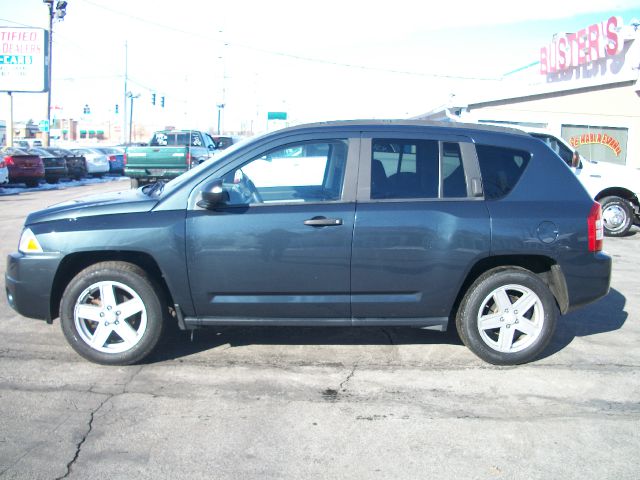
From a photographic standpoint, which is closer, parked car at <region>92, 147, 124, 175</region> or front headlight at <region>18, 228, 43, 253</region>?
front headlight at <region>18, 228, 43, 253</region>

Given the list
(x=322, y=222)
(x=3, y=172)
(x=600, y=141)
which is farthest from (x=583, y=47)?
(x=3, y=172)

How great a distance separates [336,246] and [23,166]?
20844 millimetres

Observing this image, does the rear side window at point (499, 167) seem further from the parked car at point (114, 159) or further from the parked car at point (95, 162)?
the parked car at point (114, 159)

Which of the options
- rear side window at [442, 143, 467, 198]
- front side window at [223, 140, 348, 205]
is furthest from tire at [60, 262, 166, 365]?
rear side window at [442, 143, 467, 198]

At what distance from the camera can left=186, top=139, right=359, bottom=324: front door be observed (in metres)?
4.60

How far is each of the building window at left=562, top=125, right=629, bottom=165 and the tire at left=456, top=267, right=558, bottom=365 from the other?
14151 millimetres

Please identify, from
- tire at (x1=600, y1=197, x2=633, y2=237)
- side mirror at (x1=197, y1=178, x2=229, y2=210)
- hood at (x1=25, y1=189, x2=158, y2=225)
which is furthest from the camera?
tire at (x1=600, y1=197, x2=633, y2=237)

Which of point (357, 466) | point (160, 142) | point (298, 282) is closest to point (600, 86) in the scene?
point (160, 142)

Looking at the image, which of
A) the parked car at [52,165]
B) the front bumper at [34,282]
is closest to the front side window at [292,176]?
the front bumper at [34,282]

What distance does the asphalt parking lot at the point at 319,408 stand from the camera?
3455mm

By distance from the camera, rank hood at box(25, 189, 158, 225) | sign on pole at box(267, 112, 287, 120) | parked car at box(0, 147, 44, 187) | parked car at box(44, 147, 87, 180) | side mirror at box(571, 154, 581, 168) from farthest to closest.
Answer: sign on pole at box(267, 112, 287, 120) < parked car at box(44, 147, 87, 180) < parked car at box(0, 147, 44, 187) < side mirror at box(571, 154, 581, 168) < hood at box(25, 189, 158, 225)

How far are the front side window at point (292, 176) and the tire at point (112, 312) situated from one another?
95 centimetres

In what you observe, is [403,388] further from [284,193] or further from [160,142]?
[160,142]

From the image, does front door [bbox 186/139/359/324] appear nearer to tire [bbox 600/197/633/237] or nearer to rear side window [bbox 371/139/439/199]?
rear side window [bbox 371/139/439/199]
